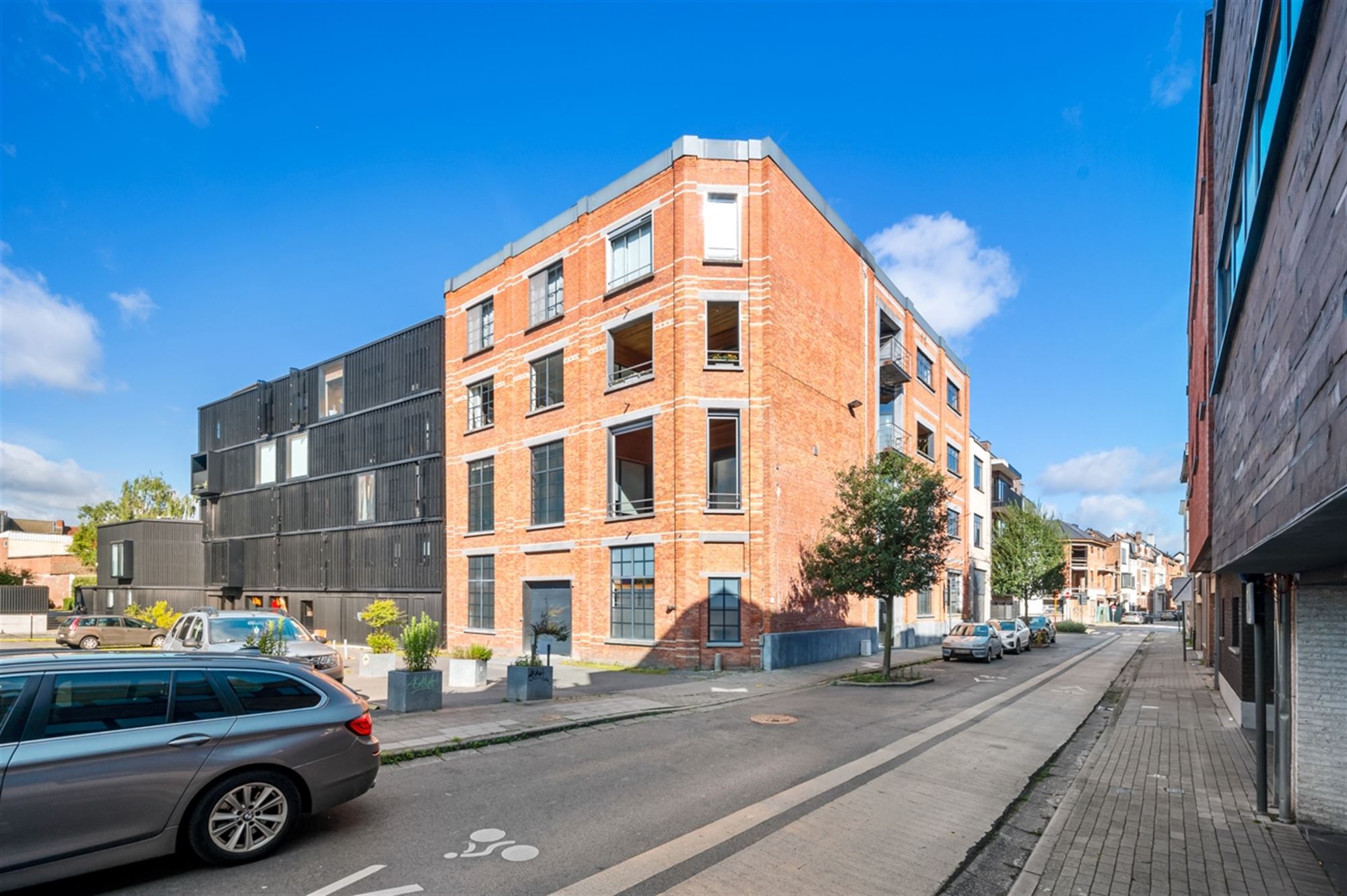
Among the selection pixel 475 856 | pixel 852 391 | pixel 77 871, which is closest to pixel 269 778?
pixel 77 871

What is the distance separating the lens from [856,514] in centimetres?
1942

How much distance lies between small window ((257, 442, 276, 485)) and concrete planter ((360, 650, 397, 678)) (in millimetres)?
22944

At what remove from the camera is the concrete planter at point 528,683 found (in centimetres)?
1423

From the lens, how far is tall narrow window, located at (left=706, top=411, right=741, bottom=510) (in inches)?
825

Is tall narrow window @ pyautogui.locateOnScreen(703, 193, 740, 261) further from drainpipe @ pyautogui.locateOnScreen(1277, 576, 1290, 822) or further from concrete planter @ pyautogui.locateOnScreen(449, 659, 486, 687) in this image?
drainpipe @ pyautogui.locateOnScreen(1277, 576, 1290, 822)

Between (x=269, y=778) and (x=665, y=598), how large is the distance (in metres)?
15.2

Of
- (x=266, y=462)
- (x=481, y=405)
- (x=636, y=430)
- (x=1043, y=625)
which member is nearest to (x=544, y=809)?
→ (x=636, y=430)

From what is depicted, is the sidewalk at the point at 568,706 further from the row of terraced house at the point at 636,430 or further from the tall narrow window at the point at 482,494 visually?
the tall narrow window at the point at 482,494

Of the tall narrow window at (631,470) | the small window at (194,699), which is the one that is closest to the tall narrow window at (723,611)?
the tall narrow window at (631,470)

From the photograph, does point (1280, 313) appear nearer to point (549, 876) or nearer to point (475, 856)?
point (549, 876)

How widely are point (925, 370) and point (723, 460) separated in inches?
606

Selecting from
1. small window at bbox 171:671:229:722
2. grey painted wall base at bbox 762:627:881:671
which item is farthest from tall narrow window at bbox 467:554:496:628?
small window at bbox 171:671:229:722

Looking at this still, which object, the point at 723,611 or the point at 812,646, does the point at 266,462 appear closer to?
the point at 723,611

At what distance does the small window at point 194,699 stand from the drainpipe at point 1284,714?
9.68m
